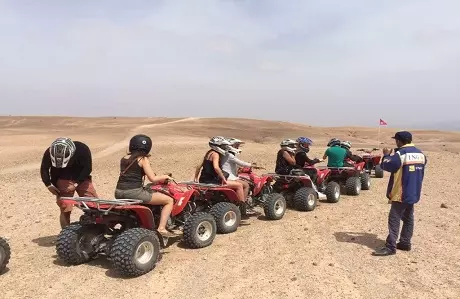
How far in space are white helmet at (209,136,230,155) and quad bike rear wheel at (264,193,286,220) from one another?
1.53 m

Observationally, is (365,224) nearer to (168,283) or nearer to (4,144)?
(168,283)

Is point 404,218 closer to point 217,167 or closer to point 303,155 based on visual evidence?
point 217,167

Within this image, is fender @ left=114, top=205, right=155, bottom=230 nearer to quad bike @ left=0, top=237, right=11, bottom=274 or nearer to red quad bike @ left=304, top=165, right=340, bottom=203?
quad bike @ left=0, top=237, right=11, bottom=274

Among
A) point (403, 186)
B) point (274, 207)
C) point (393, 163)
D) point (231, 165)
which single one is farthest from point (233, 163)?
point (403, 186)

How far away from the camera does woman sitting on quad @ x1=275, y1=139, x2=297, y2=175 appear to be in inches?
389

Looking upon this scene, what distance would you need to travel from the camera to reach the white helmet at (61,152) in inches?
256

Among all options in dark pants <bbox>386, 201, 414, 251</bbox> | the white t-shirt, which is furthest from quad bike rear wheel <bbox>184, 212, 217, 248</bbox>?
dark pants <bbox>386, 201, 414, 251</bbox>

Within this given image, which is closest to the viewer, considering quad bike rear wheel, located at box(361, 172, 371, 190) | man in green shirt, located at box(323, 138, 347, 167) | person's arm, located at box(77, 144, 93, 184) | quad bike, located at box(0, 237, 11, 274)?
quad bike, located at box(0, 237, 11, 274)

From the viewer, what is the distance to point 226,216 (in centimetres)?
776

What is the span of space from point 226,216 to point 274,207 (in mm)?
1389

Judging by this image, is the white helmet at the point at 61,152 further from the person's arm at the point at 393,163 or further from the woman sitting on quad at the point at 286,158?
the woman sitting on quad at the point at 286,158

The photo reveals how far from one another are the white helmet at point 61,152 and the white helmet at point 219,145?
251 cm

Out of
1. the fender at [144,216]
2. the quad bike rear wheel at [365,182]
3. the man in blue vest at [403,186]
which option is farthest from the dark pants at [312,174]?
the fender at [144,216]

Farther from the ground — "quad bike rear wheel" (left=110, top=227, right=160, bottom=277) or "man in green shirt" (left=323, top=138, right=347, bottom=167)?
"man in green shirt" (left=323, top=138, right=347, bottom=167)
